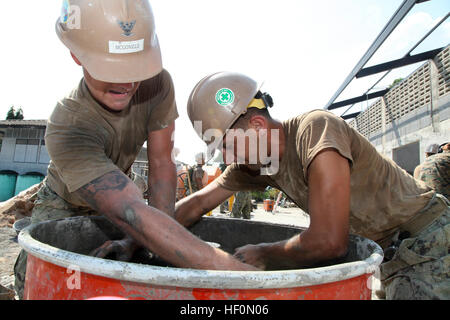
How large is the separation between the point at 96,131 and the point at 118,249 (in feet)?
2.06

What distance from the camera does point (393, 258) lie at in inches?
69.3

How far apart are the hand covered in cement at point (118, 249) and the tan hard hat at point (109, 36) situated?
81 centimetres

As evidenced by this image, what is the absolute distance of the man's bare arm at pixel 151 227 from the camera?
1.08 metres

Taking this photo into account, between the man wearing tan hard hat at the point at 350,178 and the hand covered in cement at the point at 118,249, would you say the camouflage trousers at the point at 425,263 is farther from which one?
the hand covered in cement at the point at 118,249

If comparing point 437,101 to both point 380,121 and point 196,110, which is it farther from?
point 196,110

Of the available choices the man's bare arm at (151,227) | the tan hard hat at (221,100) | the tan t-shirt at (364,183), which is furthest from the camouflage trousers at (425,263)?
the tan hard hat at (221,100)

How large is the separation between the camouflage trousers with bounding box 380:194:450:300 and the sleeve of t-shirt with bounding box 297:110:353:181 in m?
0.71

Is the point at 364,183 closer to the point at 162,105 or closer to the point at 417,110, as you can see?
the point at 162,105

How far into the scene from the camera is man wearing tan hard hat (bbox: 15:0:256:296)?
1.13m

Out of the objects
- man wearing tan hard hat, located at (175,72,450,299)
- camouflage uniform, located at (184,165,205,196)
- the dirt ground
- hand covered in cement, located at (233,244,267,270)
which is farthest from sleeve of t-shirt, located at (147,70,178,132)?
camouflage uniform, located at (184,165,205,196)

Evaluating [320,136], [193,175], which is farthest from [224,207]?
[320,136]

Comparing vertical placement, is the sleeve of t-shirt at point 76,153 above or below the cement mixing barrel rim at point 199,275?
above

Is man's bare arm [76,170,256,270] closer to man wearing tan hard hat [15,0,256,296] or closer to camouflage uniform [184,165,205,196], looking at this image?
man wearing tan hard hat [15,0,256,296]
